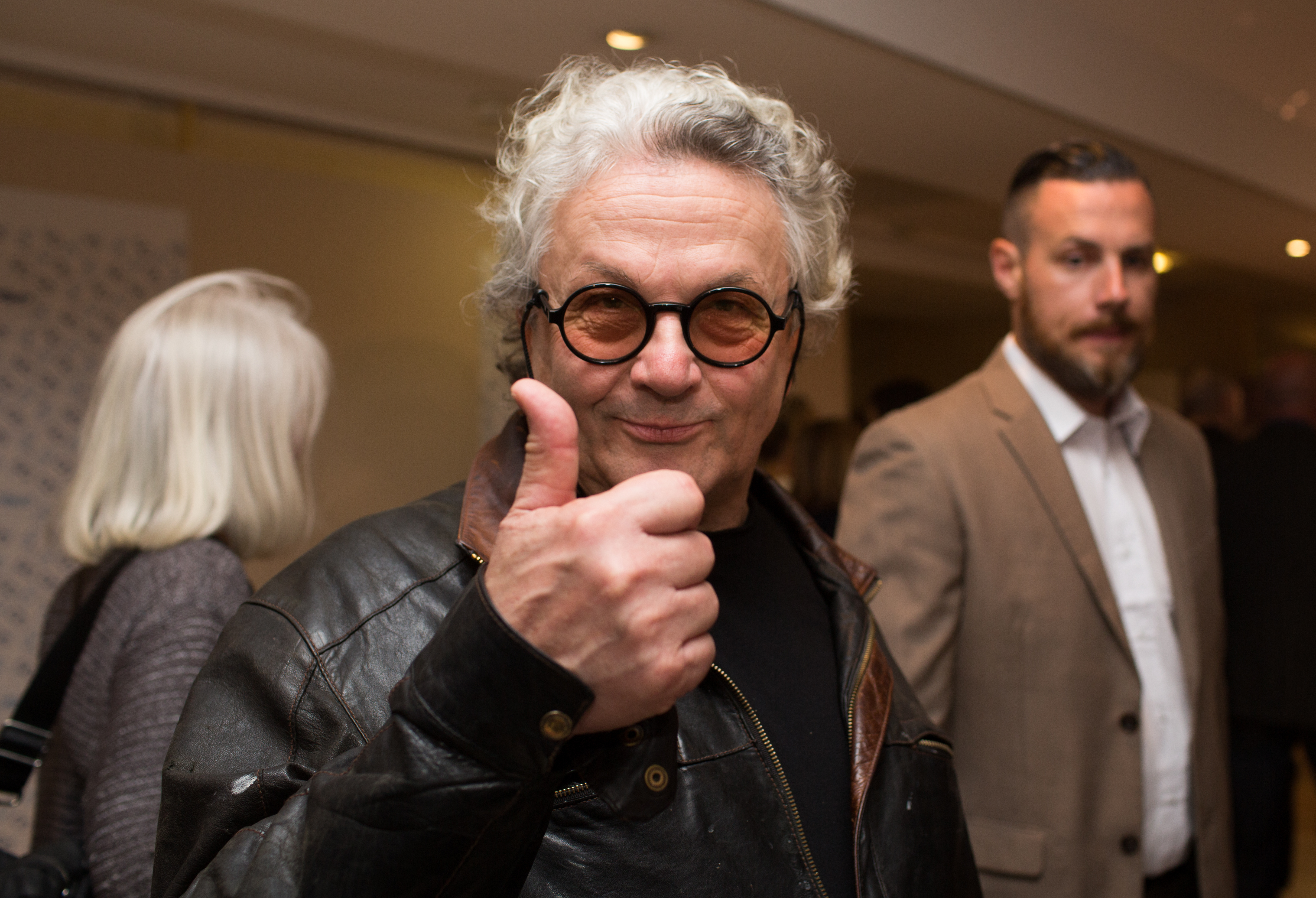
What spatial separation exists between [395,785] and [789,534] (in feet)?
2.58

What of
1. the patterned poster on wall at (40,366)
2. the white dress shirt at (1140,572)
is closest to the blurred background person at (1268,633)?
the white dress shirt at (1140,572)

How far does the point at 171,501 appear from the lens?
1.49 m

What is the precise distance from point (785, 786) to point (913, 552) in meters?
0.94

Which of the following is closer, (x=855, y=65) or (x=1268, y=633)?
(x=1268, y=633)

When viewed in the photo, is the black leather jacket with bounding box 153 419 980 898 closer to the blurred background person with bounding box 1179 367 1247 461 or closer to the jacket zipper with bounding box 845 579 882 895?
the jacket zipper with bounding box 845 579 882 895

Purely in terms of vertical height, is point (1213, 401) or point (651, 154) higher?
point (651, 154)

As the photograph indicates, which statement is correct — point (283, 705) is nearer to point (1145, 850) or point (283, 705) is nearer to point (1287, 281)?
point (1145, 850)

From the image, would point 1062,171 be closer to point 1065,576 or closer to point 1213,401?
point 1065,576

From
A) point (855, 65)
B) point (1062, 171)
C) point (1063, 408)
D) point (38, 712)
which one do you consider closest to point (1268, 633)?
point (1063, 408)

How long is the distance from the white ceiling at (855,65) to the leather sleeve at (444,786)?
82.8 inches

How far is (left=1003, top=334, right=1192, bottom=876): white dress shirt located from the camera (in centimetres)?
187

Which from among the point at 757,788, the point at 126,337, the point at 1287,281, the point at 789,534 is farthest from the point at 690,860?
the point at 1287,281

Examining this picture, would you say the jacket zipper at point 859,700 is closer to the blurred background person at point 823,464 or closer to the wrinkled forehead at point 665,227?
the wrinkled forehead at point 665,227

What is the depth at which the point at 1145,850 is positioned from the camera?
1.84 metres
